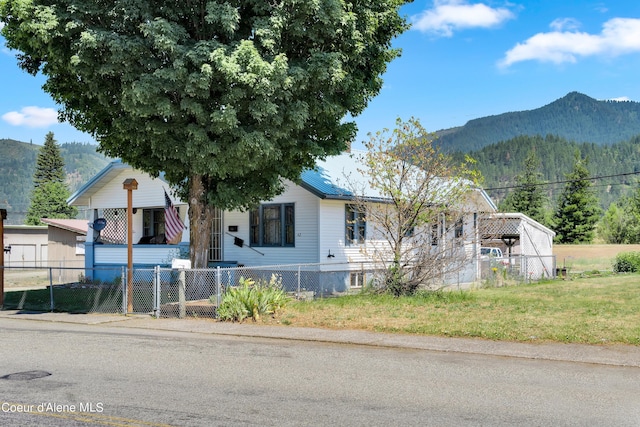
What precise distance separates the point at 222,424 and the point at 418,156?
13.0m

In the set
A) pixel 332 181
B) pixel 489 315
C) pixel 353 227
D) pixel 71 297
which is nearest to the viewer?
pixel 489 315

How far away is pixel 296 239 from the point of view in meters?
22.3

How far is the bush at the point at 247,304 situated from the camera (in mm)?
14625

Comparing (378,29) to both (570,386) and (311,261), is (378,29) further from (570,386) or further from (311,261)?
(570,386)

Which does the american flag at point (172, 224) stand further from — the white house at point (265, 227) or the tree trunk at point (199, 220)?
the tree trunk at point (199, 220)

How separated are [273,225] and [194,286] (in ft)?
16.5

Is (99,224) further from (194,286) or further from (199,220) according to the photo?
(199,220)

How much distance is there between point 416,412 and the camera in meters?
6.89

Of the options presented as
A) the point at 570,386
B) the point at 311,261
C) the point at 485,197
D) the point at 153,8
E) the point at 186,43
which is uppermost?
the point at 153,8

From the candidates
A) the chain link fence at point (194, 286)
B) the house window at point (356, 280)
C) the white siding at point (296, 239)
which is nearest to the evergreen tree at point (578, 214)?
the chain link fence at point (194, 286)

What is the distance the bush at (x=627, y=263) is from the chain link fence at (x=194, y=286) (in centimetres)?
1175

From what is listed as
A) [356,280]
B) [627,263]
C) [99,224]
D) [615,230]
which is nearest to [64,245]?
[99,224]

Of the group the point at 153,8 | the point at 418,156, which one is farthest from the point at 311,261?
the point at 153,8

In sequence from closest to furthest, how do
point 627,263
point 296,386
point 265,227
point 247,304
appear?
point 296,386
point 247,304
point 265,227
point 627,263
